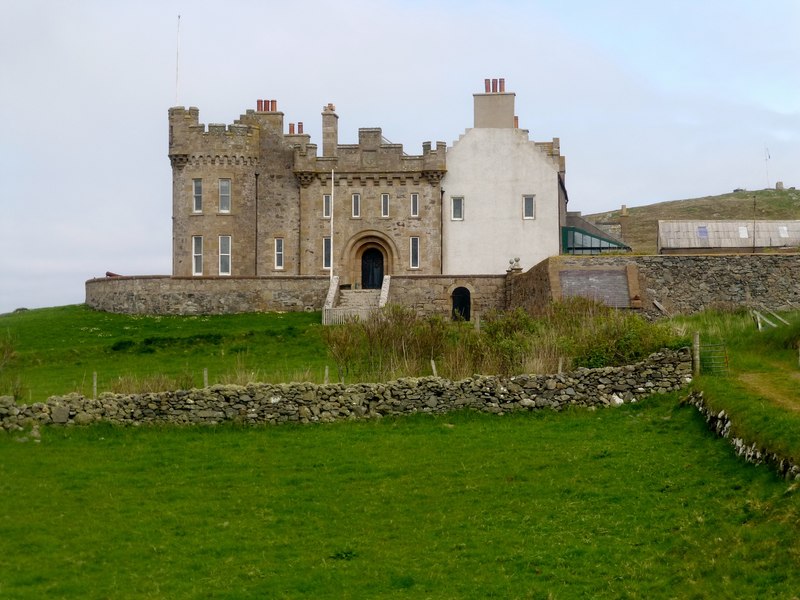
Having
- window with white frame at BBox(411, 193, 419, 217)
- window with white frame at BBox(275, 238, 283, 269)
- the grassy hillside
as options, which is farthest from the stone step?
the grassy hillside

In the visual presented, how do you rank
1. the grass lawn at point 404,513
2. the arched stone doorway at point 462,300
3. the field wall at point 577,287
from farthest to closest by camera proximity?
the arched stone doorway at point 462,300 < the field wall at point 577,287 < the grass lawn at point 404,513

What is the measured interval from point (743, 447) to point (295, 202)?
40569 millimetres

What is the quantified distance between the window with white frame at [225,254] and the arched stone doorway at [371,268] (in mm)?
6689

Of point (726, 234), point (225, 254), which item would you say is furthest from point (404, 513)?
point (225, 254)

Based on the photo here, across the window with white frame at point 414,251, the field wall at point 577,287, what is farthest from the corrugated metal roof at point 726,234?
the window with white frame at point 414,251

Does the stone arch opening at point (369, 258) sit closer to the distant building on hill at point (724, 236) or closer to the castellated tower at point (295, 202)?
the castellated tower at point (295, 202)

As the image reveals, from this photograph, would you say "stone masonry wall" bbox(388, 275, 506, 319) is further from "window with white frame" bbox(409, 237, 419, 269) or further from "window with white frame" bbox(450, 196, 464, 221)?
"window with white frame" bbox(450, 196, 464, 221)

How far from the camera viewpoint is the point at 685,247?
5422 cm

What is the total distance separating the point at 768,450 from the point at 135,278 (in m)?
39.1

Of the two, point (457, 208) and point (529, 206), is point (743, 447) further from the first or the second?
point (457, 208)

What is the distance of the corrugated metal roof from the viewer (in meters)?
53.8

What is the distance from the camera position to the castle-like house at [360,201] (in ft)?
189

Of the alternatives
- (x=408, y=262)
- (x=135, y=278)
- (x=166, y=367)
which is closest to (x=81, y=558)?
(x=166, y=367)

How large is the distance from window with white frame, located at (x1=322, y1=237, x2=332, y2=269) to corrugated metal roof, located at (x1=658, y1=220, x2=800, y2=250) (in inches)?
635
